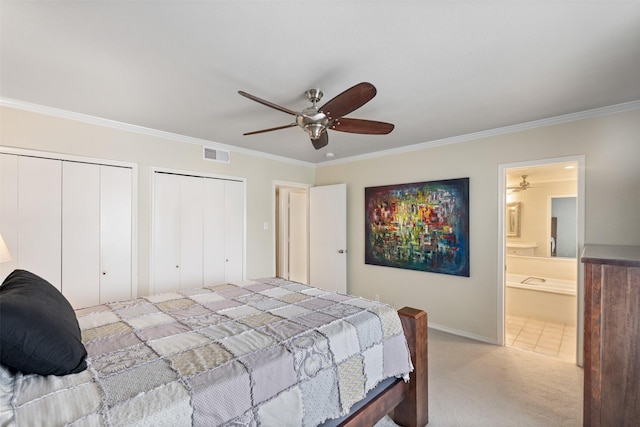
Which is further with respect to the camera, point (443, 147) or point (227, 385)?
point (443, 147)

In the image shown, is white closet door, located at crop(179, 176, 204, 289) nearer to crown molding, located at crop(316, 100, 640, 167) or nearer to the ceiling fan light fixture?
the ceiling fan light fixture

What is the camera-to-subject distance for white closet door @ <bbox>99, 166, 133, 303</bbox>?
292cm

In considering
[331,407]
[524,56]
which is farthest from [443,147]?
[331,407]

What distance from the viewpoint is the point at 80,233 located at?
2.78 meters

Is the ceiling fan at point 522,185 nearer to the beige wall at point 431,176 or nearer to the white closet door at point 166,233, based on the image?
the beige wall at point 431,176

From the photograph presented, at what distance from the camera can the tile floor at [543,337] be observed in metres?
3.11

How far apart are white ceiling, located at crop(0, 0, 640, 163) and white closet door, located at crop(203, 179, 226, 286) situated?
1195 millimetres

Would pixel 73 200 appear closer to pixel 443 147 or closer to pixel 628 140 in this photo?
pixel 443 147

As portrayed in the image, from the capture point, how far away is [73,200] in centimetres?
275

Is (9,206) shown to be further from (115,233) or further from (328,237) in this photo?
(328,237)

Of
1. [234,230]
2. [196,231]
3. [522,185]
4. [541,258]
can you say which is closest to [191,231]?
[196,231]

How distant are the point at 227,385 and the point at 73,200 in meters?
2.71

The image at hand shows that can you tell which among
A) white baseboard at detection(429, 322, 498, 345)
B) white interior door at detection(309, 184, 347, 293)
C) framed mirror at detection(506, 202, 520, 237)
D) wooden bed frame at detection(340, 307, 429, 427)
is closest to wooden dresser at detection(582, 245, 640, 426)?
wooden bed frame at detection(340, 307, 429, 427)

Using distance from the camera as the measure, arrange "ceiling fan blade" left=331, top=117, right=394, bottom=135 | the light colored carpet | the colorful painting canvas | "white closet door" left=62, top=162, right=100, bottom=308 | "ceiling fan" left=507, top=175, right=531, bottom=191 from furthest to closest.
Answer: "ceiling fan" left=507, top=175, right=531, bottom=191 → the colorful painting canvas → "white closet door" left=62, top=162, right=100, bottom=308 → "ceiling fan blade" left=331, top=117, right=394, bottom=135 → the light colored carpet
